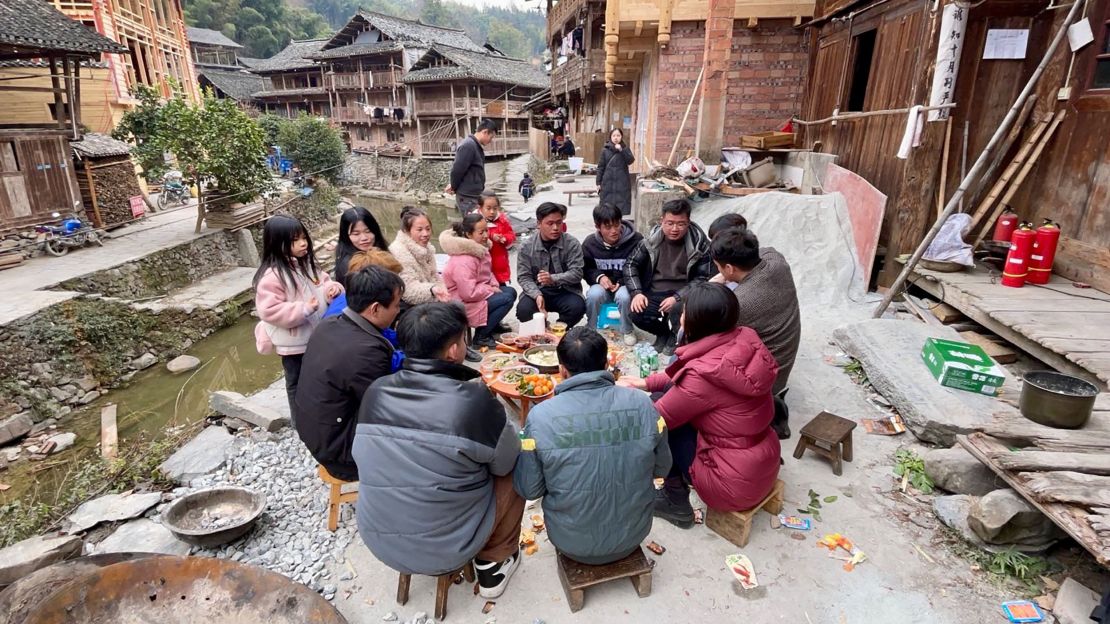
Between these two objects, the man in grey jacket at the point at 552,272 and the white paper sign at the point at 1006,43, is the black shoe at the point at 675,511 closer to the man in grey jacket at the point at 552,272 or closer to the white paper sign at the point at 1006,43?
the man in grey jacket at the point at 552,272

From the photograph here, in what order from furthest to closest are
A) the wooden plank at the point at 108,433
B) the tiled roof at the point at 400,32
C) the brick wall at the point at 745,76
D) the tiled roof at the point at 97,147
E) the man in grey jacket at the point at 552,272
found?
the tiled roof at the point at 400,32
the tiled roof at the point at 97,147
the brick wall at the point at 745,76
the wooden plank at the point at 108,433
the man in grey jacket at the point at 552,272

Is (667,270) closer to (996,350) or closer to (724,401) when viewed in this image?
(724,401)

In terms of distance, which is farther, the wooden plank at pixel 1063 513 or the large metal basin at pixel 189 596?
the large metal basin at pixel 189 596

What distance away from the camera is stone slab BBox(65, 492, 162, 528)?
352cm

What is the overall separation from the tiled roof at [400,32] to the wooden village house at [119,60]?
9148 mm

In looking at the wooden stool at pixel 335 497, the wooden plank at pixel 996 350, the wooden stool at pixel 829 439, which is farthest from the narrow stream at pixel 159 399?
the wooden plank at pixel 996 350

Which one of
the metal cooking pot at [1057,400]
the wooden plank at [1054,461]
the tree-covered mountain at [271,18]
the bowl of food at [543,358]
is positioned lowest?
the bowl of food at [543,358]

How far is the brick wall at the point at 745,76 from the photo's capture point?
1009cm

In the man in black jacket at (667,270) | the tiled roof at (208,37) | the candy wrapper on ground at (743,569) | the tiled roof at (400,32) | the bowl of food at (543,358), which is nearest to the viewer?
the candy wrapper on ground at (743,569)

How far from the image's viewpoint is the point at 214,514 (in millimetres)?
3391

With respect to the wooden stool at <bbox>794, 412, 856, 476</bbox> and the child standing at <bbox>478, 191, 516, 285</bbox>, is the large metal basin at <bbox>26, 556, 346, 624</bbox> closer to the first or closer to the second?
the wooden stool at <bbox>794, 412, 856, 476</bbox>

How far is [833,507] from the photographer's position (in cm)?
331

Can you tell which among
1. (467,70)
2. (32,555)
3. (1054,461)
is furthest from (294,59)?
(1054,461)

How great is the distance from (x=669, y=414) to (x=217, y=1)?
52022 mm
